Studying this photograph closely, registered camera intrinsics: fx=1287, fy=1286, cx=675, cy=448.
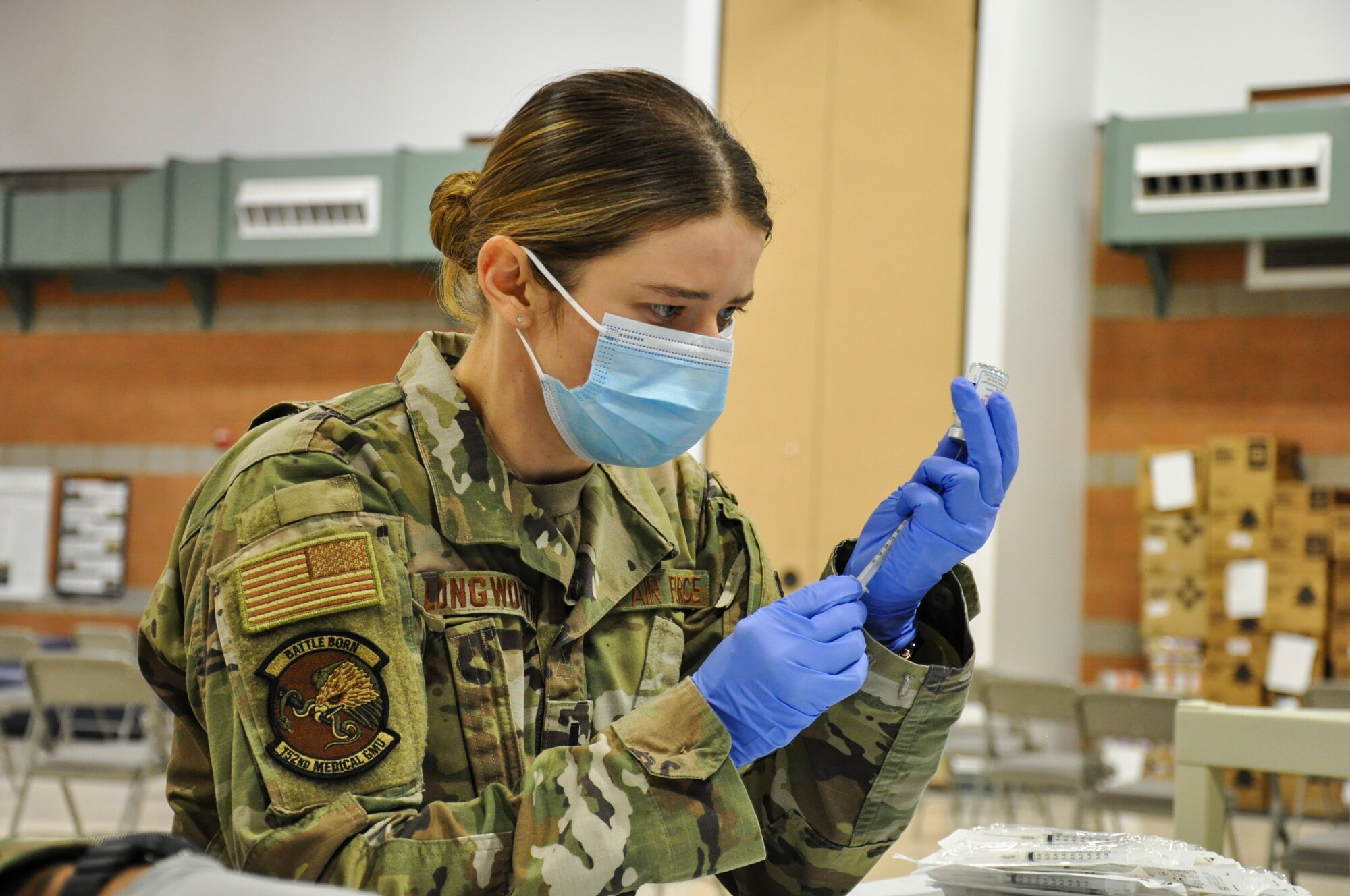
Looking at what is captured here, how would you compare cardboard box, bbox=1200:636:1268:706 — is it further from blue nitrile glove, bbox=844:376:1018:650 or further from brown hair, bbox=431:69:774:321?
brown hair, bbox=431:69:774:321

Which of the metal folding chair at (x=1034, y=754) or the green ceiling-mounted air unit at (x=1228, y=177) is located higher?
the green ceiling-mounted air unit at (x=1228, y=177)

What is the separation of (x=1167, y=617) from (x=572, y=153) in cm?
668

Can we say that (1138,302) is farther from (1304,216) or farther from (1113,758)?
(1113,758)

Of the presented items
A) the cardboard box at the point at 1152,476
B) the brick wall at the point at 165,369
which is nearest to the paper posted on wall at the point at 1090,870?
the cardboard box at the point at 1152,476

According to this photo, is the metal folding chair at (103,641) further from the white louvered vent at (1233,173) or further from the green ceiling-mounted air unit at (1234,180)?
the white louvered vent at (1233,173)

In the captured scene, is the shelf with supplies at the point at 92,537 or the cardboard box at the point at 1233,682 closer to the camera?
the cardboard box at the point at 1233,682

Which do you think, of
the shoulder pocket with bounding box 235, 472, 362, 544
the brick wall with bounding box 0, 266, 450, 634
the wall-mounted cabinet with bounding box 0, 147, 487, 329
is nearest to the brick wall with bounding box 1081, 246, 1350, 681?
the wall-mounted cabinet with bounding box 0, 147, 487, 329

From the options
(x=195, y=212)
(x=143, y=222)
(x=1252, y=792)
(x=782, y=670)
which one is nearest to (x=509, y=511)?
(x=782, y=670)

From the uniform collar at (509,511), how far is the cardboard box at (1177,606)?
6.40 meters

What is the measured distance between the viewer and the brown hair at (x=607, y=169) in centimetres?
125

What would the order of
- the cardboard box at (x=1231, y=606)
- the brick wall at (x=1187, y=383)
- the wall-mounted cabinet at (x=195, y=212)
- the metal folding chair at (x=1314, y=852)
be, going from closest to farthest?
the metal folding chair at (x=1314, y=852), the cardboard box at (x=1231, y=606), the brick wall at (x=1187, y=383), the wall-mounted cabinet at (x=195, y=212)

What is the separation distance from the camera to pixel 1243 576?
275 inches

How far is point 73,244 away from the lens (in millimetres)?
9383

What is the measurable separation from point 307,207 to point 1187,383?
594cm
